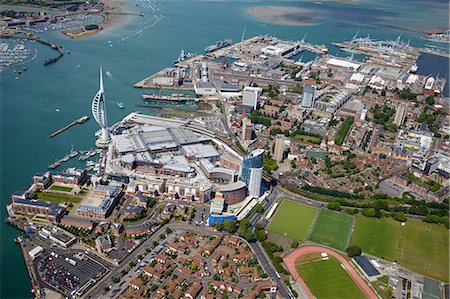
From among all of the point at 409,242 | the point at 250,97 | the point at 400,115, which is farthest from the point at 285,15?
the point at 409,242

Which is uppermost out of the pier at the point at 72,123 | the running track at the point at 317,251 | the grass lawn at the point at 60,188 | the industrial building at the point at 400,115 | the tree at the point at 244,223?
the industrial building at the point at 400,115

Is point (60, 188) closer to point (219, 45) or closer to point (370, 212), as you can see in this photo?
point (370, 212)

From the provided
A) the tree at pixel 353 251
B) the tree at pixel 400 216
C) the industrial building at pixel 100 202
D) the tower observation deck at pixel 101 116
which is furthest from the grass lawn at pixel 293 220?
the tower observation deck at pixel 101 116

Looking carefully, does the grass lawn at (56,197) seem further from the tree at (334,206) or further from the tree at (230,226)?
the tree at (334,206)

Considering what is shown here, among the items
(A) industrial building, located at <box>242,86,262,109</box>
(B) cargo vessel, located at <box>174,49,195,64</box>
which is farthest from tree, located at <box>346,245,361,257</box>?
(B) cargo vessel, located at <box>174,49,195,64</box>

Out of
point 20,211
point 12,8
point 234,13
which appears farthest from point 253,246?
point 234,13

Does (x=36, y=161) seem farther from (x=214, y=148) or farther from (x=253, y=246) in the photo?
(x=253, y=246)
